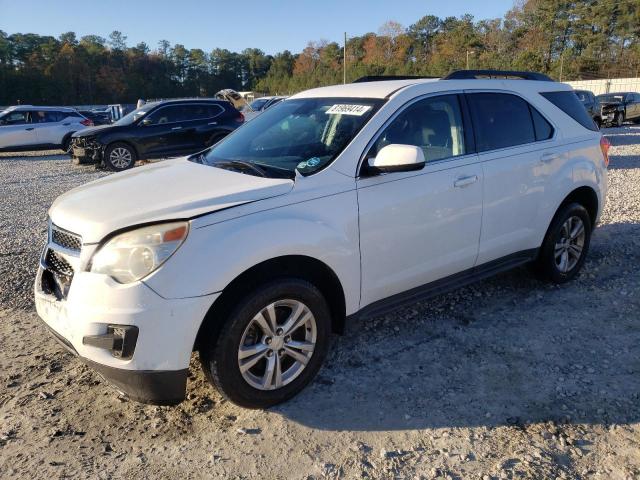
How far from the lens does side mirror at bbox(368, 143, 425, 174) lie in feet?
10.2

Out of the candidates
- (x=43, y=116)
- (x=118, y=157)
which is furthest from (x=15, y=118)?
(x=118, y=157)

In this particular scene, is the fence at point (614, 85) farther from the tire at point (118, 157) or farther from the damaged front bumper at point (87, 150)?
the damaged front bumper at point (87, 150)

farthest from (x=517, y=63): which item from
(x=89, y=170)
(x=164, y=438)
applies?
(x=164, y=438)

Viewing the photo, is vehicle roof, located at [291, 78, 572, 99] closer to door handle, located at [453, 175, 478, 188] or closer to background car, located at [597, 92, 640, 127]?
door handle, located at [453, 175, 478, 188]

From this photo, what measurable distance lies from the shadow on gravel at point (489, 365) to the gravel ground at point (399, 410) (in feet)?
0.04

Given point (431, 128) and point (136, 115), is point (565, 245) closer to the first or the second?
point (431, 128)

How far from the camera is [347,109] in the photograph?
3.63 m

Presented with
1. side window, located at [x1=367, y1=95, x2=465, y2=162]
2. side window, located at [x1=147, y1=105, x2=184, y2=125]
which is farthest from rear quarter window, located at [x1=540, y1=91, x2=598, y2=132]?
side window, located at [x1=147, y1=105, x2=184, y2=125]

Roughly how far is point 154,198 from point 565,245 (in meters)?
3.68

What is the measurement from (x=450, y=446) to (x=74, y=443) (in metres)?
1.98

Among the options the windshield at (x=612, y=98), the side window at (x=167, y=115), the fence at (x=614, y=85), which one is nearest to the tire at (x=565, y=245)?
the side window at (x=167, y=115)

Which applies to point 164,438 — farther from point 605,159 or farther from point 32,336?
point 605,159

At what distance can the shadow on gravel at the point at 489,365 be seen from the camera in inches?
118

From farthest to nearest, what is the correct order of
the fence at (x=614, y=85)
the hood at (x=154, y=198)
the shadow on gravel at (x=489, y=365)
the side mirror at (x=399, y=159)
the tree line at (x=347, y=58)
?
1. the tree line at (x=347, y=58)
2. the fence at (x=614, y=85)
3. the side mirror at (x=399, y=159)
4. the shadow on gravel at (x=489, y=365)
5. the hood at (x=154, y=198)
